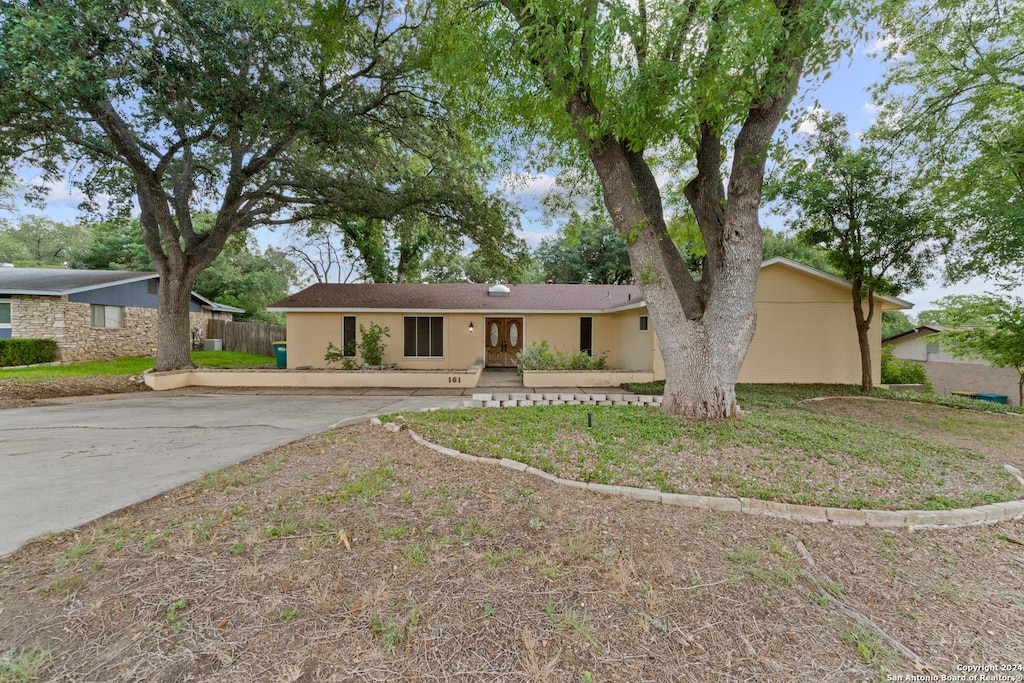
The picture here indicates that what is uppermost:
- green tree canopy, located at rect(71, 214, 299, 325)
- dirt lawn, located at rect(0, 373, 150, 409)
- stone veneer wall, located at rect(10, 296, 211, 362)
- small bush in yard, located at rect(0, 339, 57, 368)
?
green tree canopy, located at rect(71, 214, 299, 325)

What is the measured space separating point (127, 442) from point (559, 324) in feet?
35.5

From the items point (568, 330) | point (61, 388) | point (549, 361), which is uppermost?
point (568, 330)

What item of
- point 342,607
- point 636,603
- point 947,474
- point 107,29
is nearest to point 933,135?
point 947,474

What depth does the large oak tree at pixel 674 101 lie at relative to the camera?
4.22m

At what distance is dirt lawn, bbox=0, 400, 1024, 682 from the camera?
187 cm

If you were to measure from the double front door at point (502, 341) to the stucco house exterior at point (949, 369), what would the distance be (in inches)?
554

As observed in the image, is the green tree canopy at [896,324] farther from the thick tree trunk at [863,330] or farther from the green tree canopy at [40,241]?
the green tree canopy at [40,241]

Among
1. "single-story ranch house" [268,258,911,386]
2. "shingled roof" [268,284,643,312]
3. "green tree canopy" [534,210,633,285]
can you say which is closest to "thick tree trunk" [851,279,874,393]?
"single-story ranch house" [268,258,911,386]

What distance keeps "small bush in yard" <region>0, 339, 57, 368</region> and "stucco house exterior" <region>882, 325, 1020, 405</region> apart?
29.9 meters

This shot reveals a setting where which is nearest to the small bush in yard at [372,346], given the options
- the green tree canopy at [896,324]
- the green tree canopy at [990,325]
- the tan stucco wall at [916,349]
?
the green tree canopy at [990,325]

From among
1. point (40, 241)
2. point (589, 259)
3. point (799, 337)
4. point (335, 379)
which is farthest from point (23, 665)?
point (40, 241)

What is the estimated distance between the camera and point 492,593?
7.47ft

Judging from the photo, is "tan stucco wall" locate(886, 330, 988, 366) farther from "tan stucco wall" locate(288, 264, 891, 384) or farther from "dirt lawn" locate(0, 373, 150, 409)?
"dirt lawn" locate(0, 373, 150, 409)

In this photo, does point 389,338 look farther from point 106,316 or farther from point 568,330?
point 106,316
